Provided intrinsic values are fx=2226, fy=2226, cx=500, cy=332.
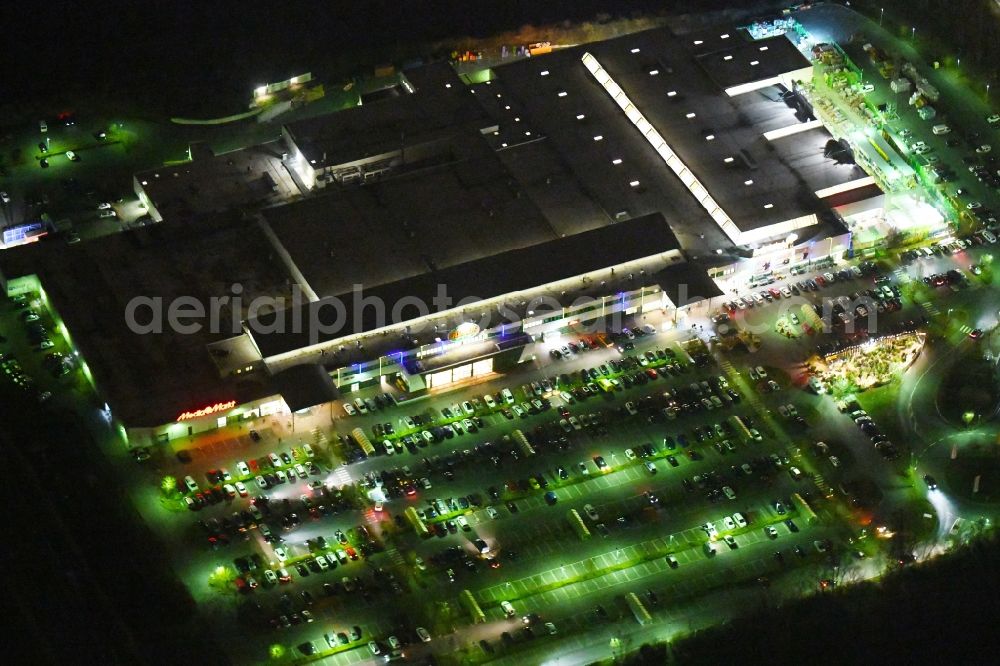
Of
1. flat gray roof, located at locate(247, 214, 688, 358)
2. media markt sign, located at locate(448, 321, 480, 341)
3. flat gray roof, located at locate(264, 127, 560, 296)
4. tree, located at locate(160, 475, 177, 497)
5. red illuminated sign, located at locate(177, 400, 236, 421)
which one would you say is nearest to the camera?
tree, located at locate(160, 475, 177, 497)

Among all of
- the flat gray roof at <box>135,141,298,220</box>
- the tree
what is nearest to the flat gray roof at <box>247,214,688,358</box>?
the tree

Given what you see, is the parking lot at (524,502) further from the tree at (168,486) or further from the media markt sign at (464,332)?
the media markt sign at (464,332)

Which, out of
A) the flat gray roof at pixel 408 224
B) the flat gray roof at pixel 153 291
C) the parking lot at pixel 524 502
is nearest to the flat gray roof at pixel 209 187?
the flat gray roof at pixel 153 291

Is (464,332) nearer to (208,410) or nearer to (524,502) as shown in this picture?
(524,502)

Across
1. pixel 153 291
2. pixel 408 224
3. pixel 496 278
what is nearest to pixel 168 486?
pixel 153 291

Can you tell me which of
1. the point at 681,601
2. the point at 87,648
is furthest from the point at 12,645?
the point at 681,601

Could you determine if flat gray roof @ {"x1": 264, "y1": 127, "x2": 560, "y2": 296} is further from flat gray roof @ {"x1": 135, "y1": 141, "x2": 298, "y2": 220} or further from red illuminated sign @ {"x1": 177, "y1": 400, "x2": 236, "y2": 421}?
red illuminated sign @ {"x1": 177, "y1": 400, "x2": 236, "y2": 421}

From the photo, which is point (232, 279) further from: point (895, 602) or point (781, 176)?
point (895, 602)
